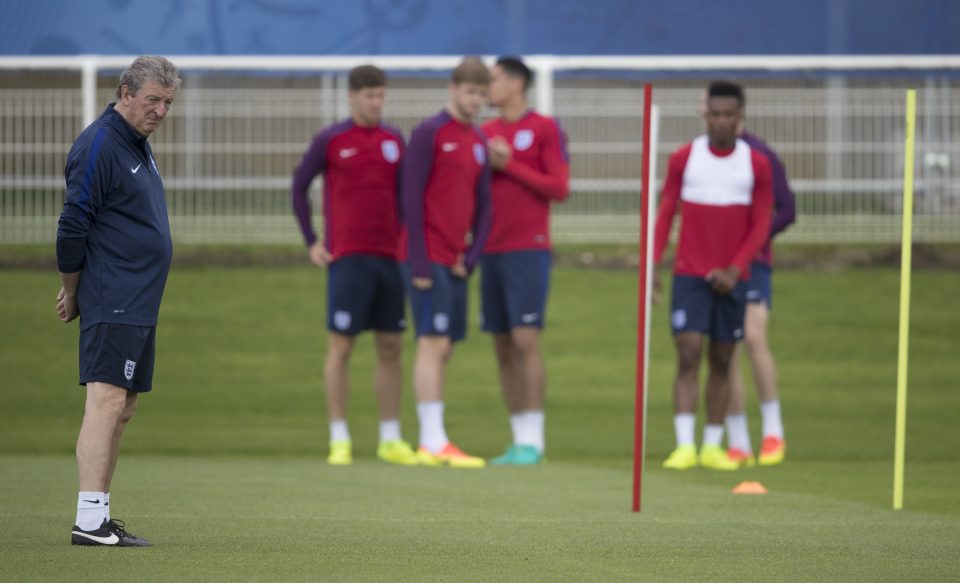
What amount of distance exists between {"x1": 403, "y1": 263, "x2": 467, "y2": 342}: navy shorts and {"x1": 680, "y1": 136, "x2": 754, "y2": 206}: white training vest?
5.38 ft

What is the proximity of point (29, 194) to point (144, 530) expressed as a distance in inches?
422

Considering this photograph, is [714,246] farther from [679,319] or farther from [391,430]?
[391,430]

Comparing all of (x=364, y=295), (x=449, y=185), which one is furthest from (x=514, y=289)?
(x=364, y=295)

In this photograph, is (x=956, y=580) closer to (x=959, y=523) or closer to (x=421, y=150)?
(x=959, y=523)

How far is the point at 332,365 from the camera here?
12055 millimetres

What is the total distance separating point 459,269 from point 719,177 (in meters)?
1.79

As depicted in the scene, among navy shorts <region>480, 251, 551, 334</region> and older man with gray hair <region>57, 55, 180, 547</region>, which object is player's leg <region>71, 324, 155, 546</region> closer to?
older man with gray hair <region>57, 55, 180, 547</region>

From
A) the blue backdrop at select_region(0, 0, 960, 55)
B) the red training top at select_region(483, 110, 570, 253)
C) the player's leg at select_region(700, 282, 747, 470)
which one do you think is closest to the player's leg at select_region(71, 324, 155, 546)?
the red training top at select_region(483, 110, 570, 253)

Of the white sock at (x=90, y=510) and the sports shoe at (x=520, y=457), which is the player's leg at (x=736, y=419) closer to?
the sports shoe at (x=520, y=457)

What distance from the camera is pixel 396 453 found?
11922mm

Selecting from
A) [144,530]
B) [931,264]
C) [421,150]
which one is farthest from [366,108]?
[931,264]

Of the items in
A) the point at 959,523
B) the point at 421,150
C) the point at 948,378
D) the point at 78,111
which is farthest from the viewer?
the point at 78,111

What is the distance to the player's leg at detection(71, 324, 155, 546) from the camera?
22.8 feet

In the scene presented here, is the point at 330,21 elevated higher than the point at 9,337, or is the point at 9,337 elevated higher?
the point at 330,21
